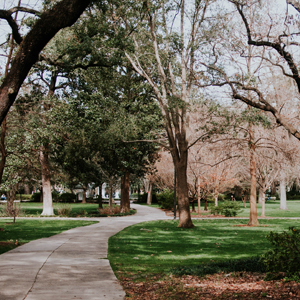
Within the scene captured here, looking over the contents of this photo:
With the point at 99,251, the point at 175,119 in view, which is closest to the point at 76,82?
the point at 175,119

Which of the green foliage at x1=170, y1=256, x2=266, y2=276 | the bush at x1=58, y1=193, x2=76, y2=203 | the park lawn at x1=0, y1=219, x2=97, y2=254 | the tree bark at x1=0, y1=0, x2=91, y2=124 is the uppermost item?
the tree bark at x1=0, y1=0, x2=91, y2=124

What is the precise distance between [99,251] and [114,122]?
33.9 feet

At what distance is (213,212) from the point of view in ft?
98.2

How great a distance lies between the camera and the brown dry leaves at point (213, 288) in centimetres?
506

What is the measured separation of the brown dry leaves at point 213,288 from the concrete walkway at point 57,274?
1.39ft

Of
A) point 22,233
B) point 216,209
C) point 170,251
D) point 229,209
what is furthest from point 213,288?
point 216,209

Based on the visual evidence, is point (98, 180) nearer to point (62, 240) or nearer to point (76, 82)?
point (76, 82)

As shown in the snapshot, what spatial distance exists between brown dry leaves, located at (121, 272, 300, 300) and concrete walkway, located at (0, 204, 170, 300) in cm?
42

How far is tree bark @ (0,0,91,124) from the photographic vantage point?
5.96 meters

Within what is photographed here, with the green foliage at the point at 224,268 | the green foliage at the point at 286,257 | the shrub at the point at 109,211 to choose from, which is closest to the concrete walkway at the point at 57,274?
the green foliage at the point at 224,268

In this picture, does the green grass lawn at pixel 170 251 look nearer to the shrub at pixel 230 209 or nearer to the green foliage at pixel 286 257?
the green foliage at pixel 286 257

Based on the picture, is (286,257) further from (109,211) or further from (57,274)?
(109,211)

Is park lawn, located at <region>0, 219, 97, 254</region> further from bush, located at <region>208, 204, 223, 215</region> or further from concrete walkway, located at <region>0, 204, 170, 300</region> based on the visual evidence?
bush, located at <region>208, 204, 223, 215</region>

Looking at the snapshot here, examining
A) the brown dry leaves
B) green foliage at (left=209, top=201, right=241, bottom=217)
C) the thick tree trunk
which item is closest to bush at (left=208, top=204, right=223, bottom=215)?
green foliage at (left=209, top=201, right=241, bottom=217)
